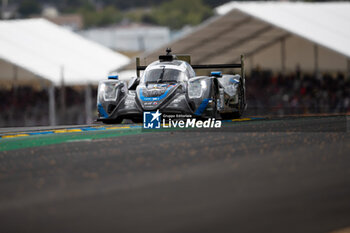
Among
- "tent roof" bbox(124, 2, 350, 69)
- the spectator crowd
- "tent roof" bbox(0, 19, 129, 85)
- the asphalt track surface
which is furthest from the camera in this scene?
"tent roof" bbox(0, 19, 129, 85)

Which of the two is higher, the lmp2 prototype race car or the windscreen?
the windscreen

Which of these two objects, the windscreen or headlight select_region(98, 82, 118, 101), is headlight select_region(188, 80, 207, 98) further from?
headlight select_region(98, 82, 118, 101)

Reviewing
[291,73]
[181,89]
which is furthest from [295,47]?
[181,89]

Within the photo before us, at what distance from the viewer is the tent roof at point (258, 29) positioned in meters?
26.4

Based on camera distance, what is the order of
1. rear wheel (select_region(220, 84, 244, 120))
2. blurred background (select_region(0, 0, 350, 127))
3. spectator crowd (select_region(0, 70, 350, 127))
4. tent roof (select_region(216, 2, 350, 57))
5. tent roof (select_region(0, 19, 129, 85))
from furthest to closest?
1. tent roof (select_region(0, 19, 129, 85))
2. blurred background (select_region(0, 0, 350, 127))
3. tent roof (select_region(216, 2, 350, 57))
4. spectator crowd (select_region(0, 70, 350, 127))
5. rear wheel (select_region(220, 84, 244, 120))

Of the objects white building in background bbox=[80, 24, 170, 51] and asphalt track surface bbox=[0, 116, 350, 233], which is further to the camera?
white building in background bbox=[80, 24, 170, 51]

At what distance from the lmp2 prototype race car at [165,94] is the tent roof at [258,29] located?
929 cm

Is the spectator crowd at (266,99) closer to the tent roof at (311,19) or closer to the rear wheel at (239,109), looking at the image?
the tent roof at (311,19)

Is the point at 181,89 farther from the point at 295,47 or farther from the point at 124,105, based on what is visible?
the point at 295,47

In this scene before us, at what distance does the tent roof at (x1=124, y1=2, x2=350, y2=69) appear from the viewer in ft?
86.5

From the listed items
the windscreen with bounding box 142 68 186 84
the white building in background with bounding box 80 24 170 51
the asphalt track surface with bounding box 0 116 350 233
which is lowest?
the asphalt track surface with bounding box 0 116 350 233

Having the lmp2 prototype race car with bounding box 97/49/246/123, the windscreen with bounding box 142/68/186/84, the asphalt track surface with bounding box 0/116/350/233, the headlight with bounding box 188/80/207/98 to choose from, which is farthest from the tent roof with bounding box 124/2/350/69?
the asphalt track surface with bounding box 0/116/350/233

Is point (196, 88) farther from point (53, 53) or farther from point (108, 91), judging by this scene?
point (53, 53)

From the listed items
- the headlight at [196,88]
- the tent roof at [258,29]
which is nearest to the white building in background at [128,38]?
the tent roof at [258,29]
